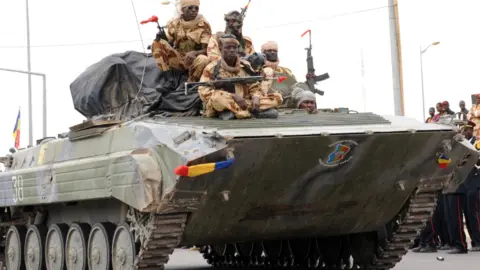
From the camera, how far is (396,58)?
68.2 ft

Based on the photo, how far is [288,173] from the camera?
12117mm

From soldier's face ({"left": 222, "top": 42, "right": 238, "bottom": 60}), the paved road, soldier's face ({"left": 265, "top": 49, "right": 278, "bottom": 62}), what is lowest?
the paved road

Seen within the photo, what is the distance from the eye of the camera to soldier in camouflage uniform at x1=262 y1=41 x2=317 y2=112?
14133mm

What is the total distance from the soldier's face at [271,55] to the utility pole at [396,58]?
554 centimetres

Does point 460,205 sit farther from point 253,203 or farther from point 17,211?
point 17,211

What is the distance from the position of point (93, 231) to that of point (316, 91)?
388 cm


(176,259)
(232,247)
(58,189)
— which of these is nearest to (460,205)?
(232,247)

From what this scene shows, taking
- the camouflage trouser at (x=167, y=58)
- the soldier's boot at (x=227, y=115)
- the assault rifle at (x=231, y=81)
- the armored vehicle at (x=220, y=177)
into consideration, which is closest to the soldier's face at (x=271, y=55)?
the camouflage trouser at (x=167, y=58)

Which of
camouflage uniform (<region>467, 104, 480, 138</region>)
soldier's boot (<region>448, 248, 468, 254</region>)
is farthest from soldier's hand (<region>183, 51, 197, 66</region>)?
camouflage uniform (<region>467, 104, 480, 138</region>)

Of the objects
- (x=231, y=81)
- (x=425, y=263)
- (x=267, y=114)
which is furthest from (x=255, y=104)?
(x=425, y=263)

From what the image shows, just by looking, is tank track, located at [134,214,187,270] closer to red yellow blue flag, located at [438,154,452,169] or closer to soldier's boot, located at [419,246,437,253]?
red yellow blue flag, located at [438,154,452,169]

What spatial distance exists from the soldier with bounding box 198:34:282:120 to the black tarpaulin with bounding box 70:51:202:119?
1.01m

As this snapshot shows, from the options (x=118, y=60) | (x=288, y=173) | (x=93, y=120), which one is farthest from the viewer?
(x=118, y=60)

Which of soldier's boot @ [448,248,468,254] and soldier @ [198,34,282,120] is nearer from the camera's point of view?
soldier @ [198,34,282,120]
